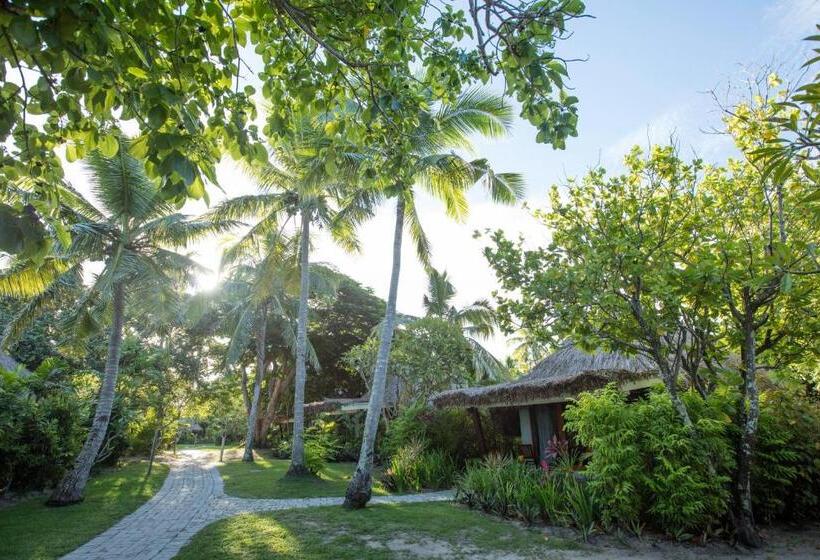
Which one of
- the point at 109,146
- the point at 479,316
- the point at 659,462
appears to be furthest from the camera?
the point at 479,316

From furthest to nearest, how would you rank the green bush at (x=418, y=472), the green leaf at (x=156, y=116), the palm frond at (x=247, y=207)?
the palm frond at (x=247, y=207) → the green bush at (x=418, y=472) → the green leaf at (x=156, y=116)

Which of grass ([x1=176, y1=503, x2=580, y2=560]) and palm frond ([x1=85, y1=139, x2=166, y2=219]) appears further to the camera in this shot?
palm frond ([x1=85, y1=139, x2=166, y2=219])

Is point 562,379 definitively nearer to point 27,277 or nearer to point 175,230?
point 175,230

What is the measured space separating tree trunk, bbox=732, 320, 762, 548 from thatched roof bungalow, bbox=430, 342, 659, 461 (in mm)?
2880

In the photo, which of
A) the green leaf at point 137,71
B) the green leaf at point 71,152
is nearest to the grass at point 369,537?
the green leaf at point 71,152

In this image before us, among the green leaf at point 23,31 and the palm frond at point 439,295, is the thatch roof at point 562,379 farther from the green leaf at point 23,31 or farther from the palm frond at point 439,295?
the palm frond at point 439,295

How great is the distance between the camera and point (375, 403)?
10.1m

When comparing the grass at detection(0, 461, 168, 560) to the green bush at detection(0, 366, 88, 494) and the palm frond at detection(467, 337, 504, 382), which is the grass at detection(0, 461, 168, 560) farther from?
the palm frond at detection(467, 337, 504, 382)

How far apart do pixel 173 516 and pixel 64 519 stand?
1.79 m

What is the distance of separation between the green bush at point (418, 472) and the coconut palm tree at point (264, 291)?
285 inches

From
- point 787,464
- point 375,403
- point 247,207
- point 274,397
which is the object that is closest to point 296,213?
point 247,207

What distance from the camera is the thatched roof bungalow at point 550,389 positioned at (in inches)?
388

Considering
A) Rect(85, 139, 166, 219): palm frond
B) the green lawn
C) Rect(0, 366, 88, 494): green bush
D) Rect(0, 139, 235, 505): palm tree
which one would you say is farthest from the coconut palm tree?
Rect(0, 366, 88, 494): green bush

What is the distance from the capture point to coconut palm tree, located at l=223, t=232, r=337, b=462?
15820 mm
